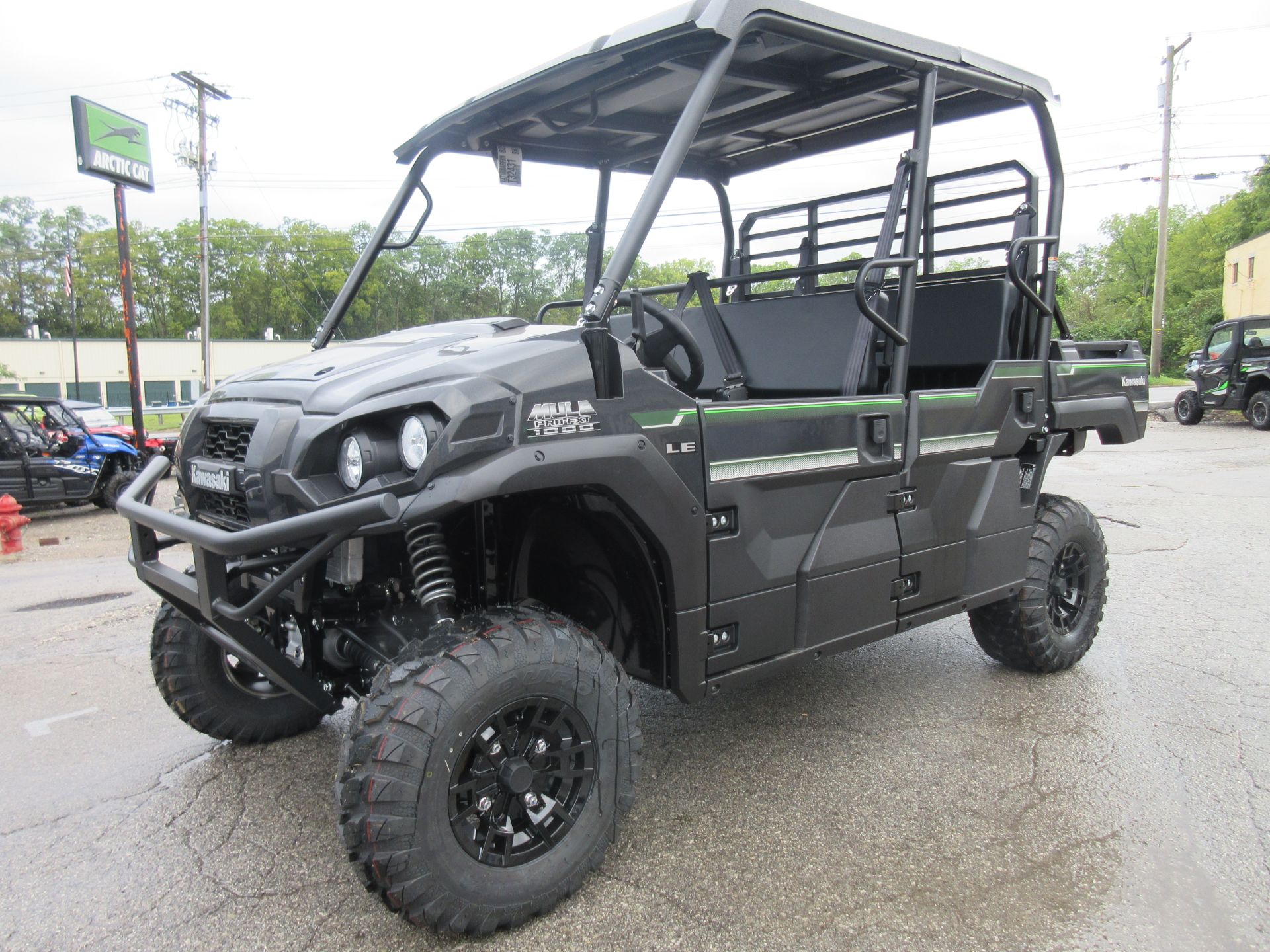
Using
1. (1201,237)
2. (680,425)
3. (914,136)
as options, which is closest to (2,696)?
(680,425)

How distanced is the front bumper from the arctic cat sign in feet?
48.3

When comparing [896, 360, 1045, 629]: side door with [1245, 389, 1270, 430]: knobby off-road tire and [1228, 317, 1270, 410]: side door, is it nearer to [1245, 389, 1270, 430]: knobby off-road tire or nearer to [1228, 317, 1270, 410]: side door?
[1228, 317, 1270, 410]: side door

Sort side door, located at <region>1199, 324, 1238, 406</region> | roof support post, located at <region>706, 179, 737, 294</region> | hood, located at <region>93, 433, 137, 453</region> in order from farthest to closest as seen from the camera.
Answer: side door, located at <region>1199, 324, 1238, 406</region>, hood, located at <region>93, 433, 137, 453</region>, roof support post, located at <region>706, 179, 737, 294</region>

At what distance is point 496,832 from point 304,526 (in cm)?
99

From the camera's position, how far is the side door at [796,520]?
2.76m

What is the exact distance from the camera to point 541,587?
10.1 feet

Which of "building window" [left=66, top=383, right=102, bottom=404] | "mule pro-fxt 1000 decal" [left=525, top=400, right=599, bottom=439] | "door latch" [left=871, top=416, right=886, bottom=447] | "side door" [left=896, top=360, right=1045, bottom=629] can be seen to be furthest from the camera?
"building window" [left=66, top=383, right=102, bottom=404]

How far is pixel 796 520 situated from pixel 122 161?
16.3m

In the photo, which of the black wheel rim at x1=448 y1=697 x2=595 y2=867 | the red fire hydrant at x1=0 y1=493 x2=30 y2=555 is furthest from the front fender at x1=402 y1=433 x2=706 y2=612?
the red fire hydrant at x1=0 y1=493 x2=30 y2=555

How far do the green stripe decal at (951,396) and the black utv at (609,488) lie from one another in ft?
0.08

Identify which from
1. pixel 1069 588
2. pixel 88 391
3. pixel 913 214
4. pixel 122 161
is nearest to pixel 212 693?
pixel 913 214

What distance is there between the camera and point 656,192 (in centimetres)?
258

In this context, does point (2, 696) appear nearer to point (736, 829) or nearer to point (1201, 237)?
point (736, 829)

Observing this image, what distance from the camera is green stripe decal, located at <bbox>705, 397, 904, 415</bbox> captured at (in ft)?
8.93
